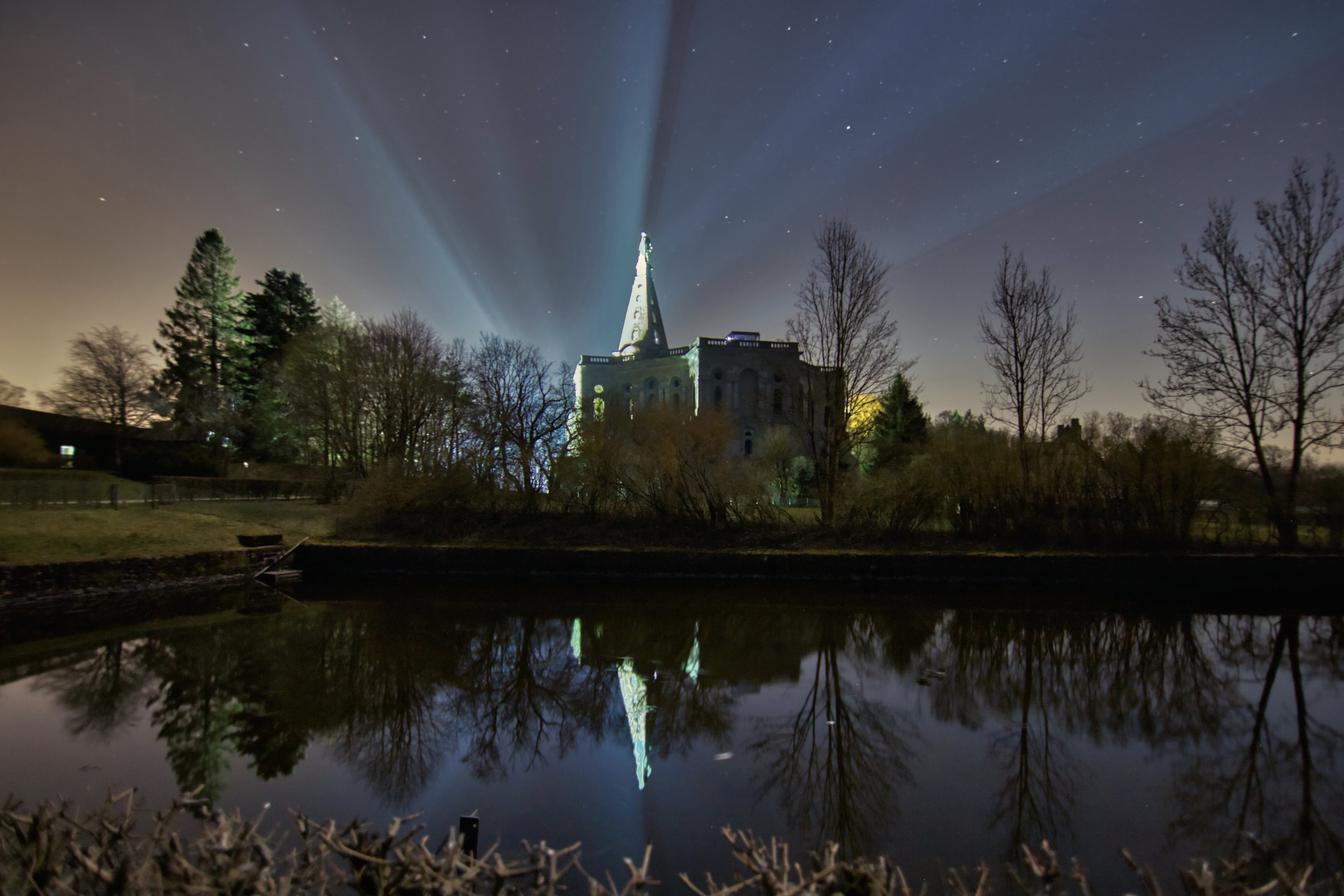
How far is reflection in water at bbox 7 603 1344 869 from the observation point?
5195 millimetres

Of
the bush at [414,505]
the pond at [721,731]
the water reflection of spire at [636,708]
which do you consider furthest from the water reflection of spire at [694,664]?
the bush at [414,505]

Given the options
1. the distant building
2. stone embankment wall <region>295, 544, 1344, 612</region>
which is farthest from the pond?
the distant building

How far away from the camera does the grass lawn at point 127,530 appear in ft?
A: 46.2

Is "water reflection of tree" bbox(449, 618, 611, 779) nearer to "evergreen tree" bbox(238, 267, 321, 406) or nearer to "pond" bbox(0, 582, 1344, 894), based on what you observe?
"pond" bbox(0, 582, 1344, 894)

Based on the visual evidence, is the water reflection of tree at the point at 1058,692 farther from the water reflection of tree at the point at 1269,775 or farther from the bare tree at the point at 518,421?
the bare tree at the point at 518,421

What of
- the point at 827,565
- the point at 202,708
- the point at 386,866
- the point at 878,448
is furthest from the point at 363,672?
the point at 878,448

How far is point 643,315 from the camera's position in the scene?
67438 millimetres

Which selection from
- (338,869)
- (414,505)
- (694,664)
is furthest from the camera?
(414,505)

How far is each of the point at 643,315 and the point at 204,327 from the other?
3963 cm

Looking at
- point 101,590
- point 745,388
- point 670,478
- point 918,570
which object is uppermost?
point 745,388

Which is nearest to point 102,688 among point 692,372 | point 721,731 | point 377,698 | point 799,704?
point 377,698

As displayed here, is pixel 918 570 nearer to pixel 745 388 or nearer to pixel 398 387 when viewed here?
pixel 398 387

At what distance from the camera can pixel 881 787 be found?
5289 millimetres

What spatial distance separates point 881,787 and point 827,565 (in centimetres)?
1163
